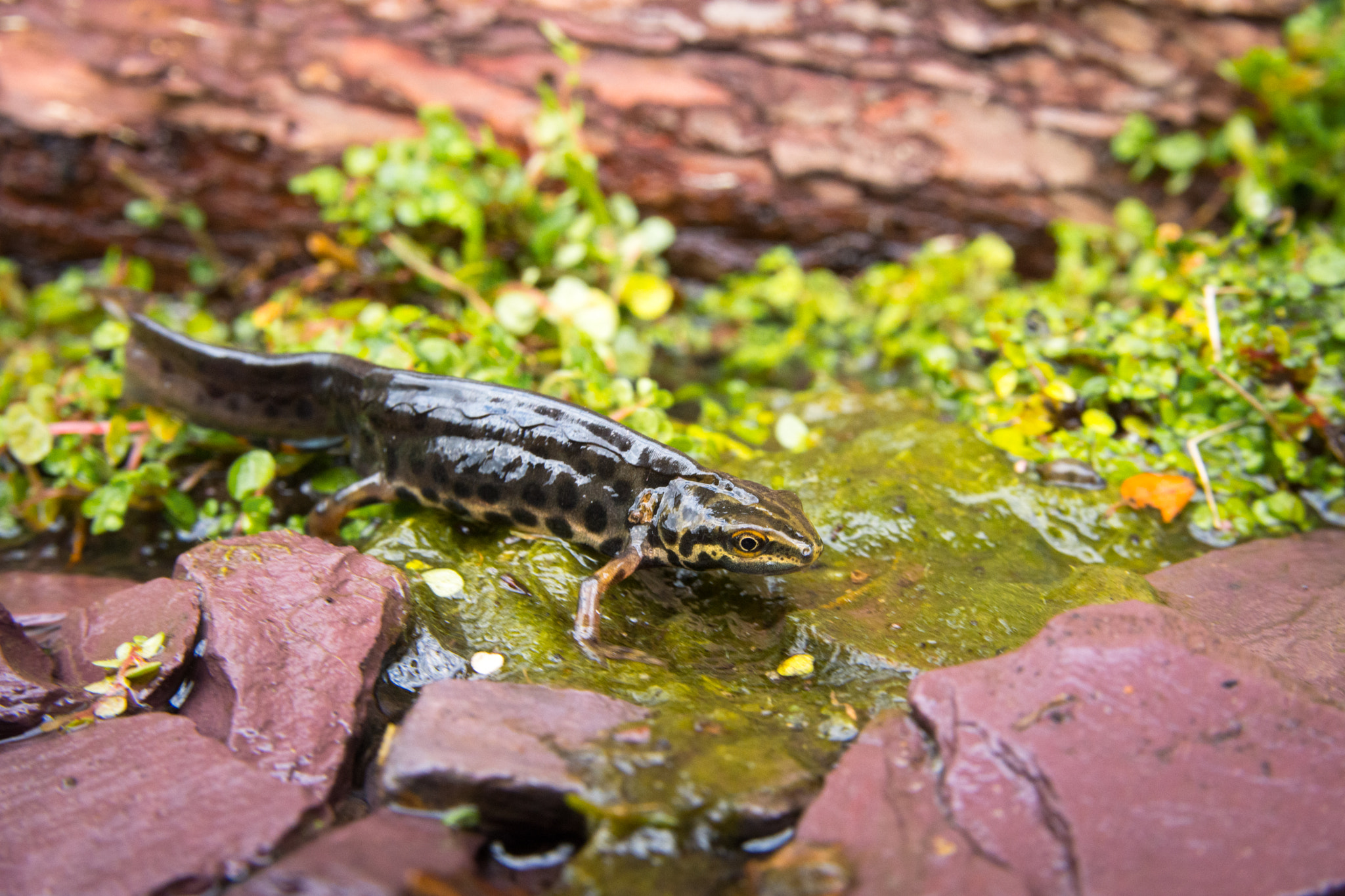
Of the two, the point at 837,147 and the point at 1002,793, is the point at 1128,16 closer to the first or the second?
the point at 837,147

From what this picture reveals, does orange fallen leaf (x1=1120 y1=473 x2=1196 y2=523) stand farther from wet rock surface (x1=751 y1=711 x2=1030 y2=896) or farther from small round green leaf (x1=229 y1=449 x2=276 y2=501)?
small round green leaf (x1=229 y1=449 x2=276 y2=501)

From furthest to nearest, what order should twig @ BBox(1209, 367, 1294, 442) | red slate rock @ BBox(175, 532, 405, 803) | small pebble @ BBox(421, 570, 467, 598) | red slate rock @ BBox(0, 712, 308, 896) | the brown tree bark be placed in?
the brown tree bark
twig @ BBox(1209, 367, 1294, 442)
small pebble @ BBox(421, 570, 467, 598)
red slate rock @ BBox(175, 532, 405, 803)
red slate rock @ BBox(0, 712, 308, 896)

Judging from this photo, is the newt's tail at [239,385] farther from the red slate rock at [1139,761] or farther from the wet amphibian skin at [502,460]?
the red slate rock at [1139,761]

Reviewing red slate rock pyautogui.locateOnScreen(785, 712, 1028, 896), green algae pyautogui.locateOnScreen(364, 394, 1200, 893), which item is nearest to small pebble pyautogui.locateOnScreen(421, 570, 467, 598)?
green algae pyautogui.locateOnScreen(364, 394, 1200, 893)

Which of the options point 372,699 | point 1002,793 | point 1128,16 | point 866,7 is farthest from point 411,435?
point 1128,16

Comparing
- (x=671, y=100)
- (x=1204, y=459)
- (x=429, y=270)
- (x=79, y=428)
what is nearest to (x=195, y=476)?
(x=79, y=428)

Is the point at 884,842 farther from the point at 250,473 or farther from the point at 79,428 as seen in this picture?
the point at 79,428
